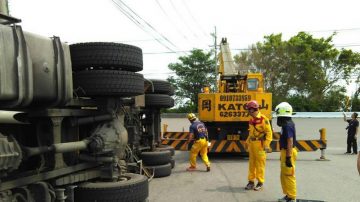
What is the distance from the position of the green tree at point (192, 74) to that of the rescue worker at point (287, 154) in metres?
51.2

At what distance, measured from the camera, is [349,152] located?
1596 cm

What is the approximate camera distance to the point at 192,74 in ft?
194

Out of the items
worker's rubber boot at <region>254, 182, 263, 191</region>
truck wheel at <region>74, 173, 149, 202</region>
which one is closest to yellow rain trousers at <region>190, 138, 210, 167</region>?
worker's rubber boot at <region>254, 182, 263, 191</region>

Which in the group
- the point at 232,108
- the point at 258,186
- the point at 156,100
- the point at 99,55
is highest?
the point at 99,55

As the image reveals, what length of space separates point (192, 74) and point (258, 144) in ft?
166

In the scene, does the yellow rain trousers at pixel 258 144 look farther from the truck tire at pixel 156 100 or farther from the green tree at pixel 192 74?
the green tree at pixel 192 74

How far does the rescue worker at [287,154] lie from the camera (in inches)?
275

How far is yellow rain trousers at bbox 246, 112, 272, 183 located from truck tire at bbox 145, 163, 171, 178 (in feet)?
7.76

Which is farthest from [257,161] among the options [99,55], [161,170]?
[99,55]

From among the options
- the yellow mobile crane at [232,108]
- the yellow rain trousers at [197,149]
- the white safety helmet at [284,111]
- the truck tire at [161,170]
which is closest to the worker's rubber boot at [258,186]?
the white safety helmet at [284,111]

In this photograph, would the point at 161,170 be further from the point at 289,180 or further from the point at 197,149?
the point at 289,180

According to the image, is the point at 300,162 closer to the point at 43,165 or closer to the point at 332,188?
the point at 332,188

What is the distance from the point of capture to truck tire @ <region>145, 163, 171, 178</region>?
988 centimetres

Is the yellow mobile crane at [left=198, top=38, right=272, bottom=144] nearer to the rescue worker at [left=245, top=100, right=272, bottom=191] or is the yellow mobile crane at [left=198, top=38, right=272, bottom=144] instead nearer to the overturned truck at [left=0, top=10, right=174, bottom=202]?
the rescue worker at [left=245, top=100, right=272, bottom=191]
